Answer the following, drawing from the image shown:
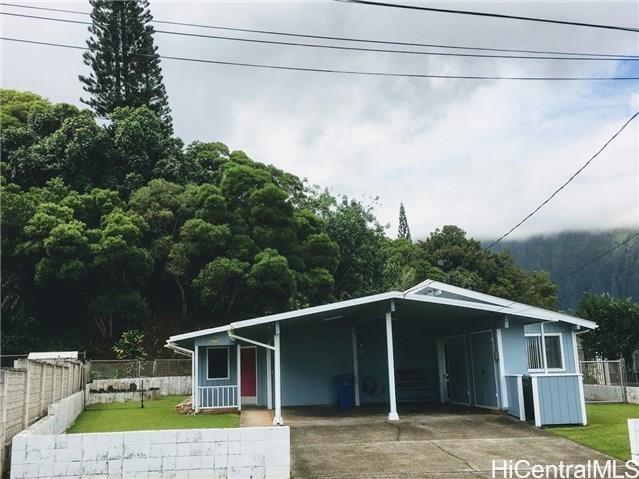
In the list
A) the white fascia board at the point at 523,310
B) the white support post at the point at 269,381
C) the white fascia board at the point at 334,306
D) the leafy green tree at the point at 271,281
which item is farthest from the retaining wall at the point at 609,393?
the leafy green tree at the point at 271,281

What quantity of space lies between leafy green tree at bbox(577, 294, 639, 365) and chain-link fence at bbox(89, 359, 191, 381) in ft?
56.0

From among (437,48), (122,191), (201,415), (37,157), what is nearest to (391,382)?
(201,415)

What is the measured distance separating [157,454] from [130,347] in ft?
70.4

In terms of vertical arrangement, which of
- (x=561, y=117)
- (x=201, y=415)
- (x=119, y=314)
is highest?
(x=561, y=117)

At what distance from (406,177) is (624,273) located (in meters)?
105

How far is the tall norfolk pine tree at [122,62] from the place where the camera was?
4191 centimetres

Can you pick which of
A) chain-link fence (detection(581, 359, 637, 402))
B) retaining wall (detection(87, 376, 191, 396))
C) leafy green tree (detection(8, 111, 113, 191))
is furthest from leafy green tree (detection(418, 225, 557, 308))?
retaining wall (detection(87, 376, 191, 396))

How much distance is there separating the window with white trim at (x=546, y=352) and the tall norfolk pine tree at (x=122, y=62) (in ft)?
108

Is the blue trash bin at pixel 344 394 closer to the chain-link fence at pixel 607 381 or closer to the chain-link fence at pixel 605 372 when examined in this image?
the chain-link fence at pixel 607 381

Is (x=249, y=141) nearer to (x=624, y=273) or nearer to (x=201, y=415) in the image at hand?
(x=201, y=415)

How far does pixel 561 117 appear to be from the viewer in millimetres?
17734

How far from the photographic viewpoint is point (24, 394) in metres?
9.49

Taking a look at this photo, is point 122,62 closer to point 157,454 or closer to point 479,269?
point 479,269

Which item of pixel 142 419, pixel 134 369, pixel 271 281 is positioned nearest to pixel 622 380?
pixel 142 419
